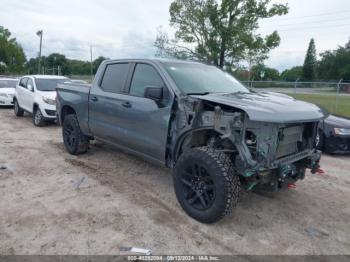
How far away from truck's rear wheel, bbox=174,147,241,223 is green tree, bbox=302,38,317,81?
74382 millimetres

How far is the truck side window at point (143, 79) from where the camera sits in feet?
14.6

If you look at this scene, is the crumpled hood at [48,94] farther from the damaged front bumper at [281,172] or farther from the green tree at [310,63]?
the green tree at [310,63]

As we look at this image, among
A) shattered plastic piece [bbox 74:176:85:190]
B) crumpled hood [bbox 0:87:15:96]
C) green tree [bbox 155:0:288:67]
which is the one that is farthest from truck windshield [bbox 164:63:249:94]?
green tree [bbox 155:0:288:67]

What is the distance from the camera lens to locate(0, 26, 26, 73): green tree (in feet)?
166

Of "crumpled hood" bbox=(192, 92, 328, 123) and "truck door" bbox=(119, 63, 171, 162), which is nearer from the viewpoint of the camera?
"crumpled hood" bbox=(192, 92, 328, 123)

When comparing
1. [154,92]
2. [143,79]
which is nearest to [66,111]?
[143,79]

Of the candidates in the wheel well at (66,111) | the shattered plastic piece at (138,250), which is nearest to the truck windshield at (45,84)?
the wheel well at (66,111)

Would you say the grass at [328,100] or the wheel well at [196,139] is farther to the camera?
the grass at [328,100]

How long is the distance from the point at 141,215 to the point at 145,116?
4.38 feet

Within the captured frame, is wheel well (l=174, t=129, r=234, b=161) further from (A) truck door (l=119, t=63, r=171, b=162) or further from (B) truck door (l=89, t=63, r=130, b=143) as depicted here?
(B) truck door (l=89, t=63, r=130, b=143)

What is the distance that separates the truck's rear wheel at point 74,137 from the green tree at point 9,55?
5202 centimetres

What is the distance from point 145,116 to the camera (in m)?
4.42

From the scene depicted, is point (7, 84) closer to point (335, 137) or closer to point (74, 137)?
point (74, 137)

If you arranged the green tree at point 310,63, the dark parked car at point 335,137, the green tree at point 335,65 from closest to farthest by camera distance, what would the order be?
the dark parked car at point 335,137, the green tree at point 335,65, the green tree at point 310,63
